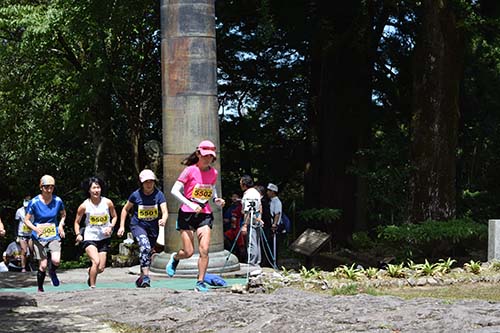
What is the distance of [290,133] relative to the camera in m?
27.8

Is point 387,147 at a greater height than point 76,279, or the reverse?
point 387,147

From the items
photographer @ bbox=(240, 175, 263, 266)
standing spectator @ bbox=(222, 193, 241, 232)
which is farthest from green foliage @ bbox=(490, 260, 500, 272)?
standing spectator @ bbox=(222, 193, 241, 232)

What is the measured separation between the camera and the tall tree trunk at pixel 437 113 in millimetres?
15383

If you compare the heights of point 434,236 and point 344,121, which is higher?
point 344,121

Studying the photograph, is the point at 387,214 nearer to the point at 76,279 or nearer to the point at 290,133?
the point at 290,133

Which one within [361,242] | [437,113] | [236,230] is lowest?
[361,242]

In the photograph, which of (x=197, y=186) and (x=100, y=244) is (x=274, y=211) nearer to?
(x=100, y=244)

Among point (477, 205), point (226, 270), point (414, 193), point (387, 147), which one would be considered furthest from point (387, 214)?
point (226, 270)

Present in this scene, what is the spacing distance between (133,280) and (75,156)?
15824 mm

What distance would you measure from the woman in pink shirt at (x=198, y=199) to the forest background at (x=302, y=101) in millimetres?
4725

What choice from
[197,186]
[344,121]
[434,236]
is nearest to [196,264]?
[197,186]

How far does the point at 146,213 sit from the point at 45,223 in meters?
1.39

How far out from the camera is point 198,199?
414 inches

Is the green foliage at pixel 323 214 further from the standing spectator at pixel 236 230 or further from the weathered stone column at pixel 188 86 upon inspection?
the weathered stone column at pixel 188 86
